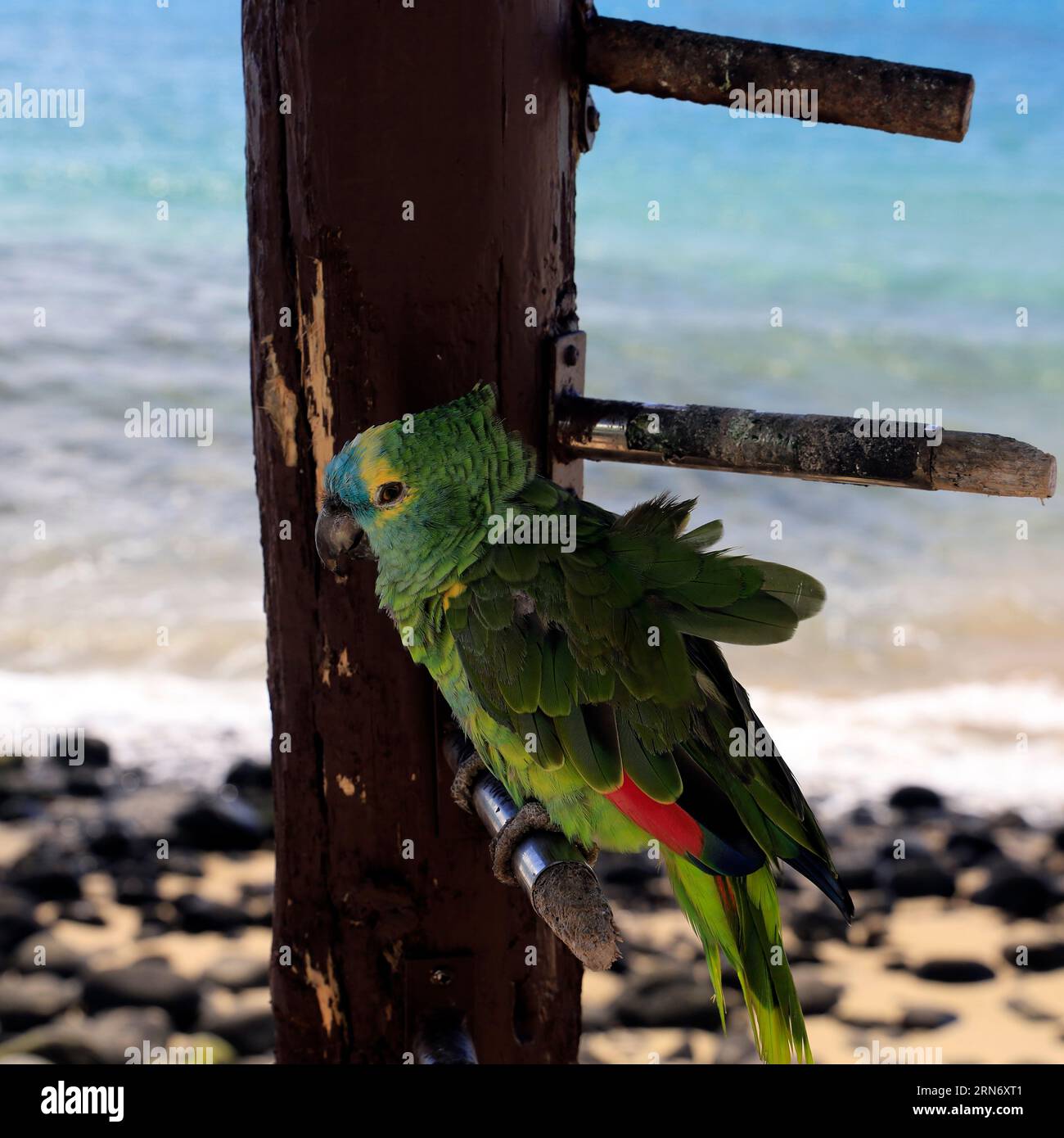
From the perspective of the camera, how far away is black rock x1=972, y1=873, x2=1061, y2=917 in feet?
10.6

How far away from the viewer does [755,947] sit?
1.56 meters

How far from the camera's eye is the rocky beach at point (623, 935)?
276 centimetres

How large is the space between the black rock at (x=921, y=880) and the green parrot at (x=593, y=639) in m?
1.92

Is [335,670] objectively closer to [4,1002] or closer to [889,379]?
[4,1002]

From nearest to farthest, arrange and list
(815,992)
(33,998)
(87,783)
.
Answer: (33,998)
(815,992)
(87,783)

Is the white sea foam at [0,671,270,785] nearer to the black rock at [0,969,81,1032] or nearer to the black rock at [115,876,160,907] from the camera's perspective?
the black rock at [115,876,160,907]

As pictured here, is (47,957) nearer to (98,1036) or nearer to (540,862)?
(98,1036)

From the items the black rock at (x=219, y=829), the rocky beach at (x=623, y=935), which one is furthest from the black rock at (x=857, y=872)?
the black rock at (x=219, y=829)

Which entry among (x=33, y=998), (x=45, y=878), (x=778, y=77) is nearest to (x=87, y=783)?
(x=45, y=878)

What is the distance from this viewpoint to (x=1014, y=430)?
21.4 ft

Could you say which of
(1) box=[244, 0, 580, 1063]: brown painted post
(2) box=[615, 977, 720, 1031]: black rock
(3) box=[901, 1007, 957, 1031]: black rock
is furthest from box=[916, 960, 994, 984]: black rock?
(1) box=[244, 0, 580, 1063]: brown painted post

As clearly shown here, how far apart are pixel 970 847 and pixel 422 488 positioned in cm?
272

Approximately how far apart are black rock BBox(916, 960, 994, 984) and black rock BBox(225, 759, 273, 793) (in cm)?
207

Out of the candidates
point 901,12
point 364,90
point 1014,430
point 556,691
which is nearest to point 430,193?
point 364,90
